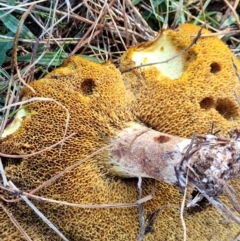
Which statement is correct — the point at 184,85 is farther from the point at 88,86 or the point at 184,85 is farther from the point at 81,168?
the point at 81,168

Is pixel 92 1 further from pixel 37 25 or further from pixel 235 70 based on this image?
pixel 235 70

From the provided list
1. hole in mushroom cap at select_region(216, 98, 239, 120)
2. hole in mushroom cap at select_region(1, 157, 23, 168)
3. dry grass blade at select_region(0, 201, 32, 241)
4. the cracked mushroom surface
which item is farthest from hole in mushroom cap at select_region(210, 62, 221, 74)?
dry grass blade at select_region(0, 201, 32, 241)

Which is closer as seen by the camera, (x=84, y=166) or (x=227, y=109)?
(x=84, y=166)

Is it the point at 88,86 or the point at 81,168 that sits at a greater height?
the point at 88,86

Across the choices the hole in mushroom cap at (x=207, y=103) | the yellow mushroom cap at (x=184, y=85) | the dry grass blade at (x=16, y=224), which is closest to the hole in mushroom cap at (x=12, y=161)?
the dry grass blade at (x=16, y=224)

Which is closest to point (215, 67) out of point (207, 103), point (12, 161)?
point (207, 103)

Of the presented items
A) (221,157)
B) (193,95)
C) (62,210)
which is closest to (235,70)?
(193,95)

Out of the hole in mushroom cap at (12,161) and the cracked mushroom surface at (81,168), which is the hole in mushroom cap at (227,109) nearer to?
the cracked mushroom surface at (81,168)
